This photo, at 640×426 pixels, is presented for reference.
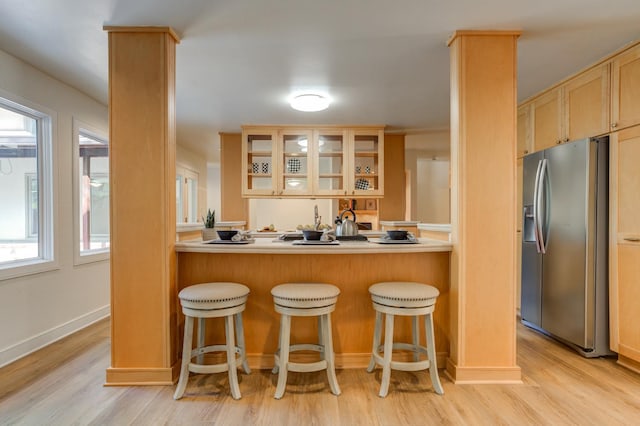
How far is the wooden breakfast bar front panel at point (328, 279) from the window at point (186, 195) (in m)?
3.83

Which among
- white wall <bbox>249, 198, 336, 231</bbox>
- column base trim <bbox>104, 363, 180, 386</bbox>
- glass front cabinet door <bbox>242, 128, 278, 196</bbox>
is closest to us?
column base trim <bbox>104, 363, 180, 386</bbox>

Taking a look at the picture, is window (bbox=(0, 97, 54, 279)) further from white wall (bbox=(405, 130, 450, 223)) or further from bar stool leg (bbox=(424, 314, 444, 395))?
white wall (bbox=(405, 130, 450, 223))

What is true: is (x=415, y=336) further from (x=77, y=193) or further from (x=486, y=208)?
(x=77, y=193)

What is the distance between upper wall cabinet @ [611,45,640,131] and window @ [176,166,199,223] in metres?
5.73

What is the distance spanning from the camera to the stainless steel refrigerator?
8.55ft

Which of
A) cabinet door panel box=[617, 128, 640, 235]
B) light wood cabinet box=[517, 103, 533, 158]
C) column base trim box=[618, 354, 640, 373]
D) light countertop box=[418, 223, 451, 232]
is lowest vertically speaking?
column base trim box=[618, 354, 640, 373]

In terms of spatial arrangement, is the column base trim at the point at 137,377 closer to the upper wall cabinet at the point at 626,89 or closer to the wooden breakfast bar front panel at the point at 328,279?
the wooden breakfast bar front panel at the point at 328,279

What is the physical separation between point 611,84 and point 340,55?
208 cm

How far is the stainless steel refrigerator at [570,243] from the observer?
2.61 m

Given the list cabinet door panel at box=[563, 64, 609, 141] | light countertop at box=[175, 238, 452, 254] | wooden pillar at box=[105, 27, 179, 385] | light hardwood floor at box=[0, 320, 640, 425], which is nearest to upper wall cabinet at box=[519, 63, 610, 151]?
cabinet door panel at box=[563, 64, 609, 141]

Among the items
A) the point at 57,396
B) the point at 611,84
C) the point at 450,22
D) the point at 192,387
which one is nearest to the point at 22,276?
the point at 57,396

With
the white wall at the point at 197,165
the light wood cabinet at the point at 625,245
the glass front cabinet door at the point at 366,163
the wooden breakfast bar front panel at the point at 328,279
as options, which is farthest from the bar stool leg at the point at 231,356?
the white wall at the point at 197,165

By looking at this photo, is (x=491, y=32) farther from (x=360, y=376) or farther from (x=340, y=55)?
(x=360, y=376)

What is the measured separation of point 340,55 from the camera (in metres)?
2.65
